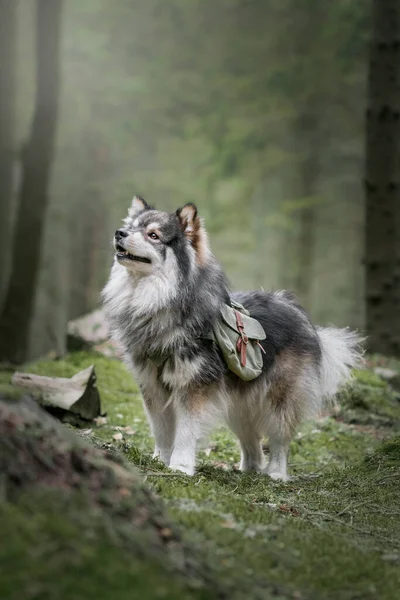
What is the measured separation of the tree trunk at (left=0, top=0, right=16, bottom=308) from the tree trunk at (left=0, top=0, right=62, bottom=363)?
21.5 inches

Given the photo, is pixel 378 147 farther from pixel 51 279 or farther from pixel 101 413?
pixel 51 279

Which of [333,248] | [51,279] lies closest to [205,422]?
[51,279]

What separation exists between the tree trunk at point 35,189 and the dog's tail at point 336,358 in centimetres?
695

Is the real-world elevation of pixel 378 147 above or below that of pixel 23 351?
above

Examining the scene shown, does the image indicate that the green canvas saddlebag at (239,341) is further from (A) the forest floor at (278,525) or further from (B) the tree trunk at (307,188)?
(B) the tree trunk at (307,188)

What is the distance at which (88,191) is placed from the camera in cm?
1739

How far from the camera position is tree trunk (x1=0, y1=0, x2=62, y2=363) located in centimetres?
1239

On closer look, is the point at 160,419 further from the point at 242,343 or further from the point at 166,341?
the point at 242,343

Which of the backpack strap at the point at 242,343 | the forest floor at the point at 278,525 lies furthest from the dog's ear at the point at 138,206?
the forest floor at the point at 278,525

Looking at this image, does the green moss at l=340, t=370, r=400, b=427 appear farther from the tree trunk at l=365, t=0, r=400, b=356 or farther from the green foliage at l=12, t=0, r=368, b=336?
the green foliage at l=12, t=0, r=368, b=336

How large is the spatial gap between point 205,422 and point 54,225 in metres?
13.6

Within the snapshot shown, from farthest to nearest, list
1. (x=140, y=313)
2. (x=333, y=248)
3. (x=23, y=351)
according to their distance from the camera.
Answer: (x=333, y=248) → (x=23, y=351) → (x=140, y=313)

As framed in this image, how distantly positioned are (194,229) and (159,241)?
0.33 metres

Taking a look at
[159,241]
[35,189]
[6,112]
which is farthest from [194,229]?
[6,112]
